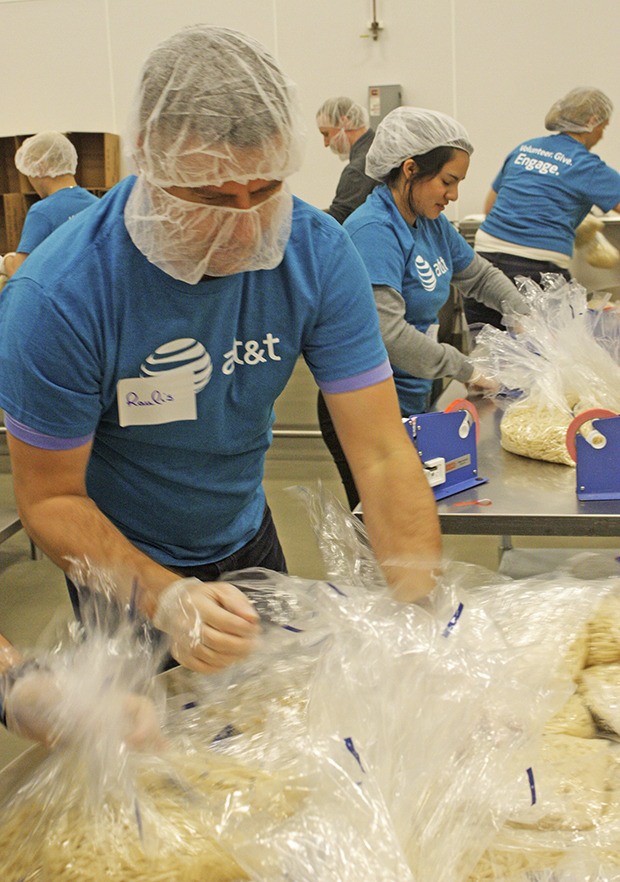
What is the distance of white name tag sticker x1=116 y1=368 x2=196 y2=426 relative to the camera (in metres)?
1.15

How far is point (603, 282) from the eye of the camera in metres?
5.62

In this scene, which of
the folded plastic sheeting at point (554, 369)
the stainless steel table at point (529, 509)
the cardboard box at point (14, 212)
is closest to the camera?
the stainless steel table at point (529, 509)

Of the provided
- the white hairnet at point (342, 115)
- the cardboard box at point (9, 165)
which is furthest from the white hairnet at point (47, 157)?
the cardboard box at point (9, 165)

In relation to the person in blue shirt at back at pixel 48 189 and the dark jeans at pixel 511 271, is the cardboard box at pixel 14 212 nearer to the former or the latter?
the person in blue shirt at back at pixel 48 189

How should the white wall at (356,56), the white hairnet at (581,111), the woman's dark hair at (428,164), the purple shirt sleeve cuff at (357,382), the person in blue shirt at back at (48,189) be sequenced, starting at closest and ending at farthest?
the purple shirt sleeve cuff at (357,382) < the woman's dark hair at (428,164) < the white hairnet at (581,111) < the person in blue shirt at back at (48,189) < the white wall at (356,56)

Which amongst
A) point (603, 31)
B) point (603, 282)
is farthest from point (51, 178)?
point (603, 31)

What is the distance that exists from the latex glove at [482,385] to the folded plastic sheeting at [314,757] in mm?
1555

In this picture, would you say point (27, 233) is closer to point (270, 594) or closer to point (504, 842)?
point (270, 594)

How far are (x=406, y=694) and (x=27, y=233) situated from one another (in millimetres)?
3724

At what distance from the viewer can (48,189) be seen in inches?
173

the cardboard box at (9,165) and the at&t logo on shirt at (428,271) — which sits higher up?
the cardboard box at (9,165)

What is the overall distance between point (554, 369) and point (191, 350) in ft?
3.71

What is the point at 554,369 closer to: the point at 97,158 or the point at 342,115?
the point at 342,115

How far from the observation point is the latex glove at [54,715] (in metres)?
0.73
